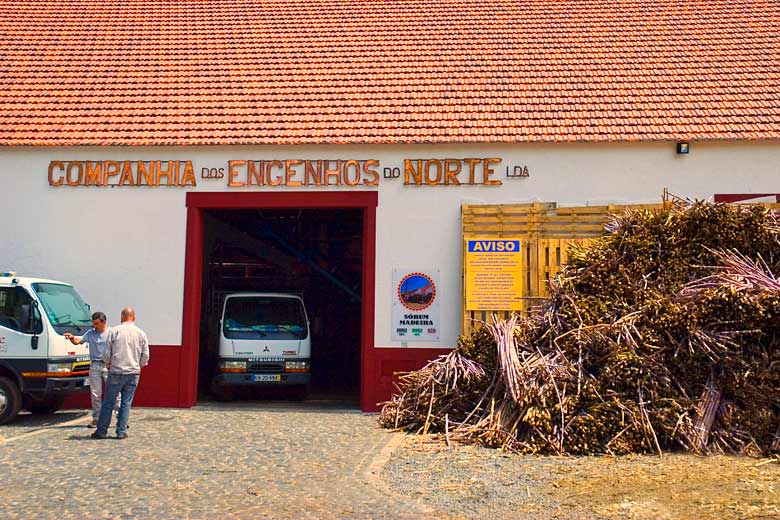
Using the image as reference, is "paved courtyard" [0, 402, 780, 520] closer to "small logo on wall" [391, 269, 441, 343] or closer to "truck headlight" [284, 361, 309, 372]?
"small logo on wall" [391, 269, 441, 343]

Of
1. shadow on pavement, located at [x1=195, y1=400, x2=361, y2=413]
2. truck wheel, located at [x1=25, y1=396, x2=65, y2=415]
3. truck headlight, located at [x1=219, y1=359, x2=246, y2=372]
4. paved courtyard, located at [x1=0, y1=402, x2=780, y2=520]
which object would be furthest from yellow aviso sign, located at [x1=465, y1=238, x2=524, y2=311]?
truck wheel, located at [x1=25, y1=396, x2=65, y2=415]

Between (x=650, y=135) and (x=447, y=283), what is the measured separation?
4.13 meters

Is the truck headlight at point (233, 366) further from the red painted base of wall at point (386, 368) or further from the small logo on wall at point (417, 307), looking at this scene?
the small logo on wall at point (417, 307)

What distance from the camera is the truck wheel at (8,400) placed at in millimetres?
11742

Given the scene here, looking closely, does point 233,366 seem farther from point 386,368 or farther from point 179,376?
point 386,368

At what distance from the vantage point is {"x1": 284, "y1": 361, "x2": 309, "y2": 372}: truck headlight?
1497 cm

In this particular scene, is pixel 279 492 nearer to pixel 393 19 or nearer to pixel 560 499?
pixel 560 499

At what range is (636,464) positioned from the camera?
862 centimetres

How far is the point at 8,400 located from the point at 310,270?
10173 millimetres

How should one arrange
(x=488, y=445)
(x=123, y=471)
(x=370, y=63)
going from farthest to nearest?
(x=370, y=63) < (x=488, y=445) < (x=123, y=471)

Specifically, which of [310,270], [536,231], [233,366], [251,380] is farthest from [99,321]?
[310,270]

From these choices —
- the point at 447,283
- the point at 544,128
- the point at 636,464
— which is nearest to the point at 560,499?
the point at 636,464

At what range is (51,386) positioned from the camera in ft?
38.4

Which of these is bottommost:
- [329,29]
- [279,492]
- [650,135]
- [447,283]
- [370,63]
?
[279,492]
